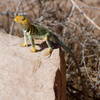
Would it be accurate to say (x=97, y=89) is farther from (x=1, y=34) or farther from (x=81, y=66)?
(x=1, y=34)

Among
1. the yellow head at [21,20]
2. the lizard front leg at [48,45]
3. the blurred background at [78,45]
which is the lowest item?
the blurred background at [78,45]

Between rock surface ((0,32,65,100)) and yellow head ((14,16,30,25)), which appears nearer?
rock surface ((0,32,65,100))

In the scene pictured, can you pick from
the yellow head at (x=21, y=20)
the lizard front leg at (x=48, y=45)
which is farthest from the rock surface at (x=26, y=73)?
the yellow head at (x=21, y=20)

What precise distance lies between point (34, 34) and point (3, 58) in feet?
1.28

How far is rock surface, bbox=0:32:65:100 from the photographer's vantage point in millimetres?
3064

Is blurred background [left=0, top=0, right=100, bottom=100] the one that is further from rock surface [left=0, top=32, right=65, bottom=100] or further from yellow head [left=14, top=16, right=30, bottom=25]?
yellow head [left=14, top=16, right=30, bottom=25]

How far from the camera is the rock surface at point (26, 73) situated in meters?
3.06

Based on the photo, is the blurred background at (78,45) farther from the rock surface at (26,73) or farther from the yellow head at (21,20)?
the yellow head at (21,20)

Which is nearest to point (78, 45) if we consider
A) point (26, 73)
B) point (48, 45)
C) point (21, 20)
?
point (48, 45)

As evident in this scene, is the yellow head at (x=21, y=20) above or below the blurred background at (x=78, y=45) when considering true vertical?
above

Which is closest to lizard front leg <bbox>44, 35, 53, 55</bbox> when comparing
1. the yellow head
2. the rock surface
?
the rock surface

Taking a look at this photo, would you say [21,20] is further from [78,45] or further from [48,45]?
[78,45]

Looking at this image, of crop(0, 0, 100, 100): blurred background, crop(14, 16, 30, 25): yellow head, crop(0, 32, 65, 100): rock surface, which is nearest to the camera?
crop(0, 32, 65, 100): rock surface

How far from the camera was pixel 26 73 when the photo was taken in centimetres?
329
